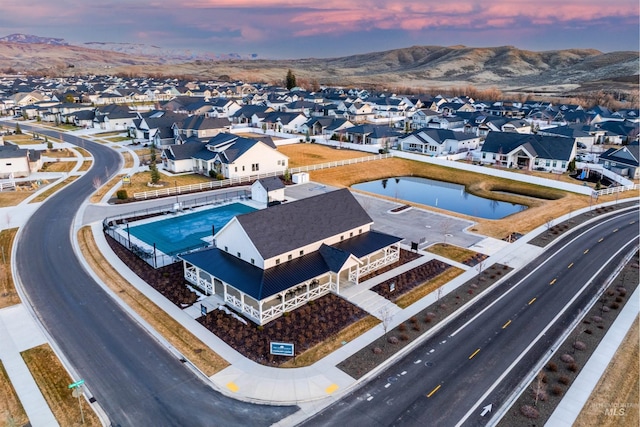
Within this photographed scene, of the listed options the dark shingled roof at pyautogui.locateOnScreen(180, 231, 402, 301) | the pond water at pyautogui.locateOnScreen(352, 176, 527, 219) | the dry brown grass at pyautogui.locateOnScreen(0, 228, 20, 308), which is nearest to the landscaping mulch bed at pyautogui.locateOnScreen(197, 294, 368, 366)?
the dark shingled roof at pyautogui.locateOnScreen(180, 231, 402, 301)

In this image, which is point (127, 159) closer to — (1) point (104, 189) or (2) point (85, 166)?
(2) point (85, 166)

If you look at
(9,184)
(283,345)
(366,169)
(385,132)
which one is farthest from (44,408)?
(385,132)

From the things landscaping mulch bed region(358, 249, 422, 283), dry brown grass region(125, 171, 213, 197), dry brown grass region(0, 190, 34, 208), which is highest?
dry brown grass region(125, 171, 213, 197)

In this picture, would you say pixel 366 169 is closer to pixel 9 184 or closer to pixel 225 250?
pixel 225 250

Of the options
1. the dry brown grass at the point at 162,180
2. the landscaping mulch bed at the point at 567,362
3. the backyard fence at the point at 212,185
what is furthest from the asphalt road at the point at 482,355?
the dry brown grass at the point at 162,180

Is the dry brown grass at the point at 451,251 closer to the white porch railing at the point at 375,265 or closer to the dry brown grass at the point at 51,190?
the white porch railing at the point at 375,265

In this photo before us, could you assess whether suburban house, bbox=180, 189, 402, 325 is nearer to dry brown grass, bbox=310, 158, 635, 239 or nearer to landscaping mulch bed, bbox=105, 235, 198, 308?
landscaping mulch bed, bbox=105, 235, 198, 308

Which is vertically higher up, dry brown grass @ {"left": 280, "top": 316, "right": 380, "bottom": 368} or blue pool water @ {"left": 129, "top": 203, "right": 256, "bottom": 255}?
blue pool water @ {"left": 129, "top": 203, "right": 256, "bottom": 255}

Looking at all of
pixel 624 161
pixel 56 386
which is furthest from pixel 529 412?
pixel 624 161

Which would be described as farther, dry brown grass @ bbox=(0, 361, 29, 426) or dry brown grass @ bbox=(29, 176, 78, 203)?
dry brown grass @ bbox=(29, 176, 78, 203)
